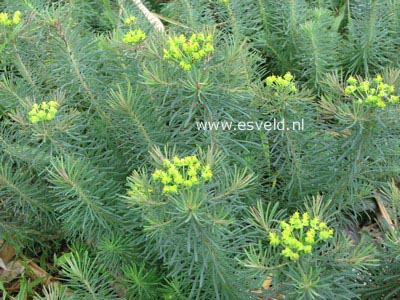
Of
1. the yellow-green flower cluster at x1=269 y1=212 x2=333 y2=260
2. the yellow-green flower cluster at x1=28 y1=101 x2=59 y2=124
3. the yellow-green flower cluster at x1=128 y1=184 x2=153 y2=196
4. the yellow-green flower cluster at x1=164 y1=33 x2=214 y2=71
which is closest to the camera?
the yellow-green flower cluster at x1=269 y1=212 x2=333 y2=260

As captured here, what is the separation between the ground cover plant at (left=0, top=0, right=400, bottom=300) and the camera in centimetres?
145

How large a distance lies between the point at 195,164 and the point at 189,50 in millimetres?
396

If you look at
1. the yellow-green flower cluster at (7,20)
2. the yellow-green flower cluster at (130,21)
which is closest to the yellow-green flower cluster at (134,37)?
the yellow-green flower cluster at (130,21)

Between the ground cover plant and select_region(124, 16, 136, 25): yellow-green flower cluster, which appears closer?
the ground cover plant

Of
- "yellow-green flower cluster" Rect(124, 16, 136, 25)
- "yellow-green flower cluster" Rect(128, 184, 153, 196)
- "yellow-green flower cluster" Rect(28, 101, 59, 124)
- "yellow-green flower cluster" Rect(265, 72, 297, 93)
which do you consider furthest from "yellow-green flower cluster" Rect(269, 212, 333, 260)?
"yellow-green flower cluster" Rect(124, 16, 136, 25)

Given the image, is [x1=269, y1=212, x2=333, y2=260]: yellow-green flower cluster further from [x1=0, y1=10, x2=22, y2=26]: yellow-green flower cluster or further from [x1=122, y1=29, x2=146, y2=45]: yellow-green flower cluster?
[x1=0, y1=10, x2=22, y2=26]: yellow-green flower cluster

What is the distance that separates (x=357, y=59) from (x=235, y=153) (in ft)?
3.47

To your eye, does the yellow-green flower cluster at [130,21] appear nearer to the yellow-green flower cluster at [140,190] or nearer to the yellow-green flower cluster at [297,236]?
the yellow-green flower cluster at [140,190]

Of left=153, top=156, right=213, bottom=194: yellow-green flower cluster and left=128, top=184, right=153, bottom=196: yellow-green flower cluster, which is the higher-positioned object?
left=153, top=156, right=213, bottom=194: yellow-green flower cluster

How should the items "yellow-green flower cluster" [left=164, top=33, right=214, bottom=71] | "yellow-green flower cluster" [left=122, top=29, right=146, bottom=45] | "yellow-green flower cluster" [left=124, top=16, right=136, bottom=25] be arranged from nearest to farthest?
"yellow-green flower cluster" [left=164, top=33, right=214, bottom=71], "yellow-green flower cluster" [left=122, top=29, right=146, bottom=45], "yellow-green flower cluster" [left=124, top=16, right=136, bottom=25]

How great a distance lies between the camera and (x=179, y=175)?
1305 mm

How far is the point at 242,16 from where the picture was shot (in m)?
2.67

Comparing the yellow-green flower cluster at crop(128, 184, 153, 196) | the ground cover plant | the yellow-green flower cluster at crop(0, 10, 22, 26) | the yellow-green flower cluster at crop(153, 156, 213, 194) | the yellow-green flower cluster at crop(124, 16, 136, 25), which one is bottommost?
the ground cover plant

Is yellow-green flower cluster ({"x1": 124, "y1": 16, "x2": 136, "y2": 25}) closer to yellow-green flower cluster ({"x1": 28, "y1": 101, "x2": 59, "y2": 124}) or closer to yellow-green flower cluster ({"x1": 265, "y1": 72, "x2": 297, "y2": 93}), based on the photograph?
yellow-green flower cluster ({"x1": 28, "y1": 101, "x2": 59, "y2": 124})
